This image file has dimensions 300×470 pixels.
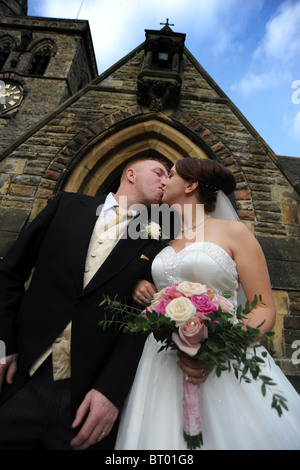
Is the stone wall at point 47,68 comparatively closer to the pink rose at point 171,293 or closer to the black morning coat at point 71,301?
the black morning coat at point 71,301

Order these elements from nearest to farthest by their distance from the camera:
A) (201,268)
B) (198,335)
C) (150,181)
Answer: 1. (198,335)
2. (201,268)
3. (150,181)

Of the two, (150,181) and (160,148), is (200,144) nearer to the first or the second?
(160,148)

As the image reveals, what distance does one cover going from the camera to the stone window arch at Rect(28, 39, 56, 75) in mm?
15344

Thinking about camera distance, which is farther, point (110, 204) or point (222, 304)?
point (110, 204)

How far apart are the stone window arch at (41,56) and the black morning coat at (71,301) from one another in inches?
698

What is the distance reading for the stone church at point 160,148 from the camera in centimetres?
359

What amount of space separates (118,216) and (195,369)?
1132mm

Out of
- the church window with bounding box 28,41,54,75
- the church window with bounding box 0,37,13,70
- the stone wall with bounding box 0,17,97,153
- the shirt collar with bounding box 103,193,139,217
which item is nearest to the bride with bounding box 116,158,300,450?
the shirt collar with bounding box 103,193,139,217

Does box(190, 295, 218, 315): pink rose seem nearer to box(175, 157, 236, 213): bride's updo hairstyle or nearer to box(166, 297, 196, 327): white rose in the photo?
box(166, 297, 196, 327): white rose

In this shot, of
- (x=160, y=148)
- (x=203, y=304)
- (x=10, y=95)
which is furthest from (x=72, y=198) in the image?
(x=10, y=95)

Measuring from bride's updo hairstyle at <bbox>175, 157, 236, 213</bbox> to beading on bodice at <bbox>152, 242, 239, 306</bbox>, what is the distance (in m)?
0.50

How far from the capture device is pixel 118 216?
188 centimetres

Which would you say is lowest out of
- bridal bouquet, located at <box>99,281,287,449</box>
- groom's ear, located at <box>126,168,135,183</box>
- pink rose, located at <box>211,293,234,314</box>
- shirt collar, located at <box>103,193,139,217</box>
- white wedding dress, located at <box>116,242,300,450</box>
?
white wedding dress, located at <box>116,242,300,450</box>

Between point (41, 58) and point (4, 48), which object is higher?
point (4, 48)
